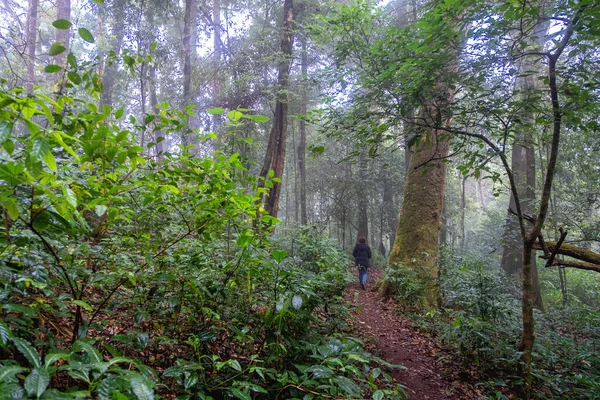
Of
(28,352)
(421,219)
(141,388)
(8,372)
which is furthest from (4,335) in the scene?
(421,219)

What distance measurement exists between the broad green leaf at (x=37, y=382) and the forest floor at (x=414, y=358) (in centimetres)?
281

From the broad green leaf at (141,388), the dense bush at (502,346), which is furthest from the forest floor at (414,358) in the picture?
the broad green leaf at (141,388)

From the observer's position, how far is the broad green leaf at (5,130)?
1.10 m

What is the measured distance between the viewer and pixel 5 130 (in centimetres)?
111


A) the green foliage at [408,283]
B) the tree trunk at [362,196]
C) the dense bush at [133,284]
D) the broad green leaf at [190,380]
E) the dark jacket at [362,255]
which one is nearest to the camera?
the dense bush at [133,284]

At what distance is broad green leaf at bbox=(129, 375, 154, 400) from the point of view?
1078 mm

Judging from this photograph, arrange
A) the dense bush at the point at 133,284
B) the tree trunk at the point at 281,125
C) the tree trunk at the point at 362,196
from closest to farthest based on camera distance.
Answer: the dense bush at the point at 133,284 → the tree trunk at the point at 281,125 → the tree trunk at the point at 362,196

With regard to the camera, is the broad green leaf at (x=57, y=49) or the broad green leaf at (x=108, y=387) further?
the broad green leaf at (x=57, y=49)

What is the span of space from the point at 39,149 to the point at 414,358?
204 inches

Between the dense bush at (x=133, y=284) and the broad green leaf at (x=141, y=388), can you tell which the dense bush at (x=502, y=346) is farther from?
the broad green leaf at (x=141, y=388)

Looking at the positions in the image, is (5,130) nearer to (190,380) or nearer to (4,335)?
(4,335)

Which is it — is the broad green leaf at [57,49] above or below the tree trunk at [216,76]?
below

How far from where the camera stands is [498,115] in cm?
329

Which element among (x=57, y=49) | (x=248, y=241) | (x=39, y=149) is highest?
(x=57, y=49)
